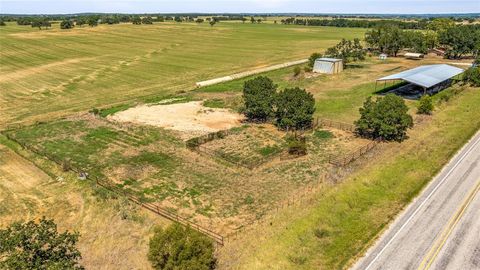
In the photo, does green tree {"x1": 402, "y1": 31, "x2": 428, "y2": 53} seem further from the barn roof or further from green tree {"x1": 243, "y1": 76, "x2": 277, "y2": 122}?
green tree {"x1": 243, "y1": 76, "x2": 277, "y2": 122}

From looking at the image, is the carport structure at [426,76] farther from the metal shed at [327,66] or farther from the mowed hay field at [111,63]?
the mowed hay field at [111,63]

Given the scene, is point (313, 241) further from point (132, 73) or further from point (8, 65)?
point (8, 65)

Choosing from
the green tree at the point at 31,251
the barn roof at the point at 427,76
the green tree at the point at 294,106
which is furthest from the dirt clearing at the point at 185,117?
the barn roof at the point at 427,76

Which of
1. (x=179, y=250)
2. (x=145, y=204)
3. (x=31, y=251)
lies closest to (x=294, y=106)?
(x=145, y=204)

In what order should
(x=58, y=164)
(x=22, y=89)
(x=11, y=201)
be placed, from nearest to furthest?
1. (x=11, y=201)
2. (x=58, y=164)
3. (x=22, y=89)

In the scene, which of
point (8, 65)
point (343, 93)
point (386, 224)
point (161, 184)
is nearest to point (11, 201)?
point (161, 184)

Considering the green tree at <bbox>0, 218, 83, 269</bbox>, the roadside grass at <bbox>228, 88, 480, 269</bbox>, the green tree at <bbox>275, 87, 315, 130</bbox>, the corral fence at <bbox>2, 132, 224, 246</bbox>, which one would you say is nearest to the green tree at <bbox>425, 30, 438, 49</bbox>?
the roadside grass at <bbox>228, 88, 480, 269</bbox>

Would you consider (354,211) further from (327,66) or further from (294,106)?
(327,66)
